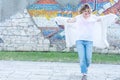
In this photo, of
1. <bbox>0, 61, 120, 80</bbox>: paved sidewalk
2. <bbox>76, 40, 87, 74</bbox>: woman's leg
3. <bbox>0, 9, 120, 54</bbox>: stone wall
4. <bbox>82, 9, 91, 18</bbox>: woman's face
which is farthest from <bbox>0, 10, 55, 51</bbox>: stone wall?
<bbox>82, 9, 91, 18</bbox>: woman's face

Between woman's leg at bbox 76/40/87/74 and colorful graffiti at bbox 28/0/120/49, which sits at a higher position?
colorful graffiti at bbox 28/0/120/49

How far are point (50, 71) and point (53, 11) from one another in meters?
4.26

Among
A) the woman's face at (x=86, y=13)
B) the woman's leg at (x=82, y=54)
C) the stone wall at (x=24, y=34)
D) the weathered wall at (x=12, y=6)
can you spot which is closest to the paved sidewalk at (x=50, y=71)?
the woman's leg at (x=82, y=54)

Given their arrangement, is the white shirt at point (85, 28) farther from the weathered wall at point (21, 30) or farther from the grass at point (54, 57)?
the weathered wall at point (21, 30)

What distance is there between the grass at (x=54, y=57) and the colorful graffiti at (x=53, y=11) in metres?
0.78

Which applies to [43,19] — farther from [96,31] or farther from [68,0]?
[96,31]

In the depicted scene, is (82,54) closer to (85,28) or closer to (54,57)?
(85,28)

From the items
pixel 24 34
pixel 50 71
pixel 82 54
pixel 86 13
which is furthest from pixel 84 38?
pixel 24 34

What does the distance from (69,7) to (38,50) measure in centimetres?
189

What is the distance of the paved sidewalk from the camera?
9.86 m

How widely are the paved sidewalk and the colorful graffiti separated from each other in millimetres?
2600

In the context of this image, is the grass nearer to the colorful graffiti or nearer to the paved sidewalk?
the paved sidewalk

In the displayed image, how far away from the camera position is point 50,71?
10734 millimetres

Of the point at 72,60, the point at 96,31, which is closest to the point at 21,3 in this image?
the point at 72,60
